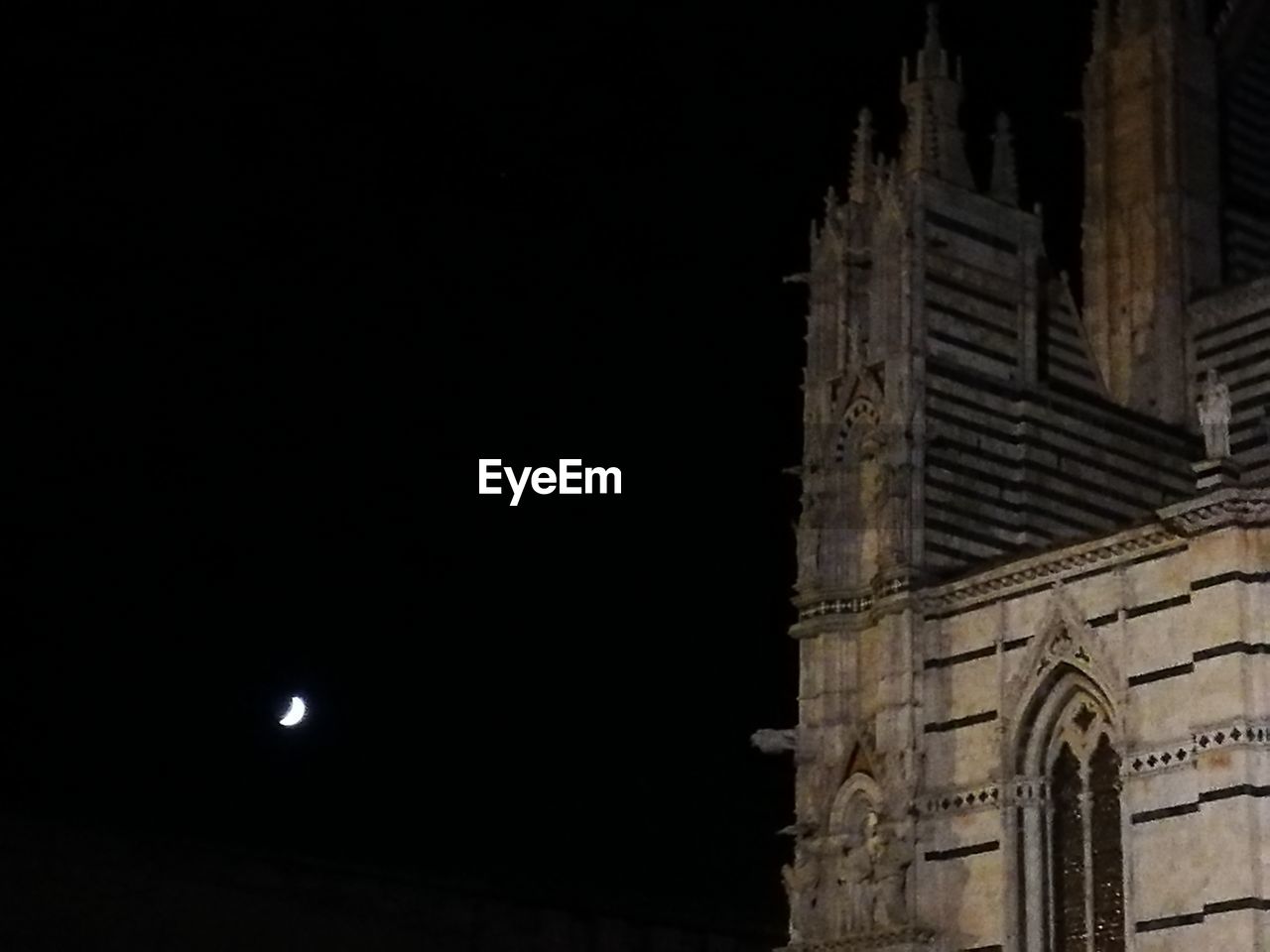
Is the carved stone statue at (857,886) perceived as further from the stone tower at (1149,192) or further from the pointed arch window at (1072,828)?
the stone tower at (1149,192)

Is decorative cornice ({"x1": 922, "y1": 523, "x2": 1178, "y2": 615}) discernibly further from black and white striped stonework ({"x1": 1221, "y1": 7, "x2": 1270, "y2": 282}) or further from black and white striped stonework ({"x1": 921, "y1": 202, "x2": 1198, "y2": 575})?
black and white striped stonework ({"x1": 1221, "y1": 7, "x2": 1270, "y2": 282})

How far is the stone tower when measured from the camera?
30.3 meters

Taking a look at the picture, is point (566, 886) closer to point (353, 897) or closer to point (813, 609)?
point (353, 897)

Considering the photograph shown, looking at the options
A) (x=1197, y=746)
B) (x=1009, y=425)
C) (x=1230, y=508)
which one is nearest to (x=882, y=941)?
(x=1197, y=746)

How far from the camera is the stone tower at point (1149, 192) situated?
3034 cm

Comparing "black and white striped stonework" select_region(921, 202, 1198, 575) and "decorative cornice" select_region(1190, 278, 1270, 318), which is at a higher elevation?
"decorative cornice" select_region(1190, 278, 1270, 318)

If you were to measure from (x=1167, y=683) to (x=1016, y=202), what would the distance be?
7838 mm

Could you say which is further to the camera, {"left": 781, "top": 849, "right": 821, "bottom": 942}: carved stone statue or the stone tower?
the stone tower

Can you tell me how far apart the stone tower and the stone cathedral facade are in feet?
0.13

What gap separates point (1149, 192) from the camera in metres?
31.0

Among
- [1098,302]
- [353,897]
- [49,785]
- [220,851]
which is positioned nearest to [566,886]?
[353,897]

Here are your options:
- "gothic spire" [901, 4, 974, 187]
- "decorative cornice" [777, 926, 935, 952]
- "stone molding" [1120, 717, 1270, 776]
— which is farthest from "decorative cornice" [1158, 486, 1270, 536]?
"gothic spire" [901, 4, 974, 187]

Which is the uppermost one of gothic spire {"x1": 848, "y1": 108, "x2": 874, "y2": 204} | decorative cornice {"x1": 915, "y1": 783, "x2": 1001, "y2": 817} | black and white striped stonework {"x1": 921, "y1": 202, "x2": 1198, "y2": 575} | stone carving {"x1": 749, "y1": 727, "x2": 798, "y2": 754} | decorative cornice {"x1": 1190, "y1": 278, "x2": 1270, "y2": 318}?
gothic spire {"x1": 848, "y1": 108, "x2": 874, "y2": 204}

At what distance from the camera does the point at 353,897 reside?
3027cm
